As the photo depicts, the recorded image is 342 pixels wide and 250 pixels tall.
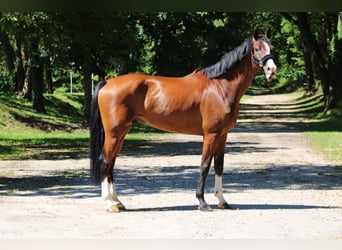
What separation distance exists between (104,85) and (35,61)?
12.6 m

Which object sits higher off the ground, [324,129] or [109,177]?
[109,177]

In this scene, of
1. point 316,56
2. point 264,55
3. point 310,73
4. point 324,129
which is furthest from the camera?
point 310,73

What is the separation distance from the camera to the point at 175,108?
757 cm

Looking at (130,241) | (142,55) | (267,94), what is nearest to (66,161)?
(130,241)

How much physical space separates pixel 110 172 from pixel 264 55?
5.89ft

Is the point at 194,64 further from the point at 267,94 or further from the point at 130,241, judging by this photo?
the point at 267,94

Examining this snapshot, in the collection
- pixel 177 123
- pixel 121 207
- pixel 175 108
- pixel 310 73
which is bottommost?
pixel 310 73

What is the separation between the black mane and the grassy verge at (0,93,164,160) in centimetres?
579

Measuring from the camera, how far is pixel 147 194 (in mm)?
8680

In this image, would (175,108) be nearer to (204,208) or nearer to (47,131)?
(204,208)

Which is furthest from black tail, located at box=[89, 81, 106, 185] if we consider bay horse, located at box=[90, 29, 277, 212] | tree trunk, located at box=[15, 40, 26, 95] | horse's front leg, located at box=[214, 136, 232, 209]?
tree trunk, located at box=[15, 40, 26, 95]

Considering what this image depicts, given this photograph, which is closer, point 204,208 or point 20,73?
point 204,208

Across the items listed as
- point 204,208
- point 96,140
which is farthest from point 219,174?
point 96,140

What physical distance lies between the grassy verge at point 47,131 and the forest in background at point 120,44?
0.66 m
